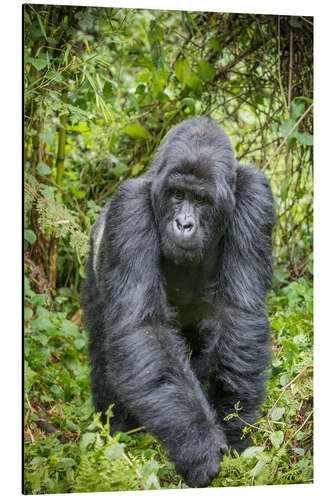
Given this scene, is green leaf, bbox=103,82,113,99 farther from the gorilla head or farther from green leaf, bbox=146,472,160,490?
green leaf, bbox=146,472,160,490

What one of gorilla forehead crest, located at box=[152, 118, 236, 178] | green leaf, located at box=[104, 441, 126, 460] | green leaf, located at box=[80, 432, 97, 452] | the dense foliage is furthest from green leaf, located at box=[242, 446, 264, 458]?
gorilla forehead crest, located at box=[152, 118, 236, 178]

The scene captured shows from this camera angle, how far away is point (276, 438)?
3.76m

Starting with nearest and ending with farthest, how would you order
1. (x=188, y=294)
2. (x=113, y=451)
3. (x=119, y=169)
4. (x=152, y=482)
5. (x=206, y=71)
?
(x=113, y=451) < (x=152, y=482) < (x=188, y=294) < (x=206, y=71) < (x=119, y=169)

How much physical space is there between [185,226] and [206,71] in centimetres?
168

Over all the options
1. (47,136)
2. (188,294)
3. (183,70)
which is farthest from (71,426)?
(183,70)

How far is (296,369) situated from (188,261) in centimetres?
99

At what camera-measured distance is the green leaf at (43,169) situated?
4.08 meters

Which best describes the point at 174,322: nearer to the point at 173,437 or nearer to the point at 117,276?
the point at 117,276

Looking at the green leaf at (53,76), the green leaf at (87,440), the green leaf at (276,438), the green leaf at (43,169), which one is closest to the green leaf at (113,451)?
the green leaf at (87,440)

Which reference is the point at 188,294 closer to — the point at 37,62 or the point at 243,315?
the point at 243,315

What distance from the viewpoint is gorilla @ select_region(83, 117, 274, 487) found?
Answer: 342cm

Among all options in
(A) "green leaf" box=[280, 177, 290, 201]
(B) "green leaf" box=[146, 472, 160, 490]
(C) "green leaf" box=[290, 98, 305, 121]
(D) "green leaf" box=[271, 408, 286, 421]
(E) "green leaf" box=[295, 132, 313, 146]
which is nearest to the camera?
(B) "green leaf" box=[146, 472, 160, 490]

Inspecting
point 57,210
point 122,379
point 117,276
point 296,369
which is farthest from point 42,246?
point 296,369

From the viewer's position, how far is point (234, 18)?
4484 mm
